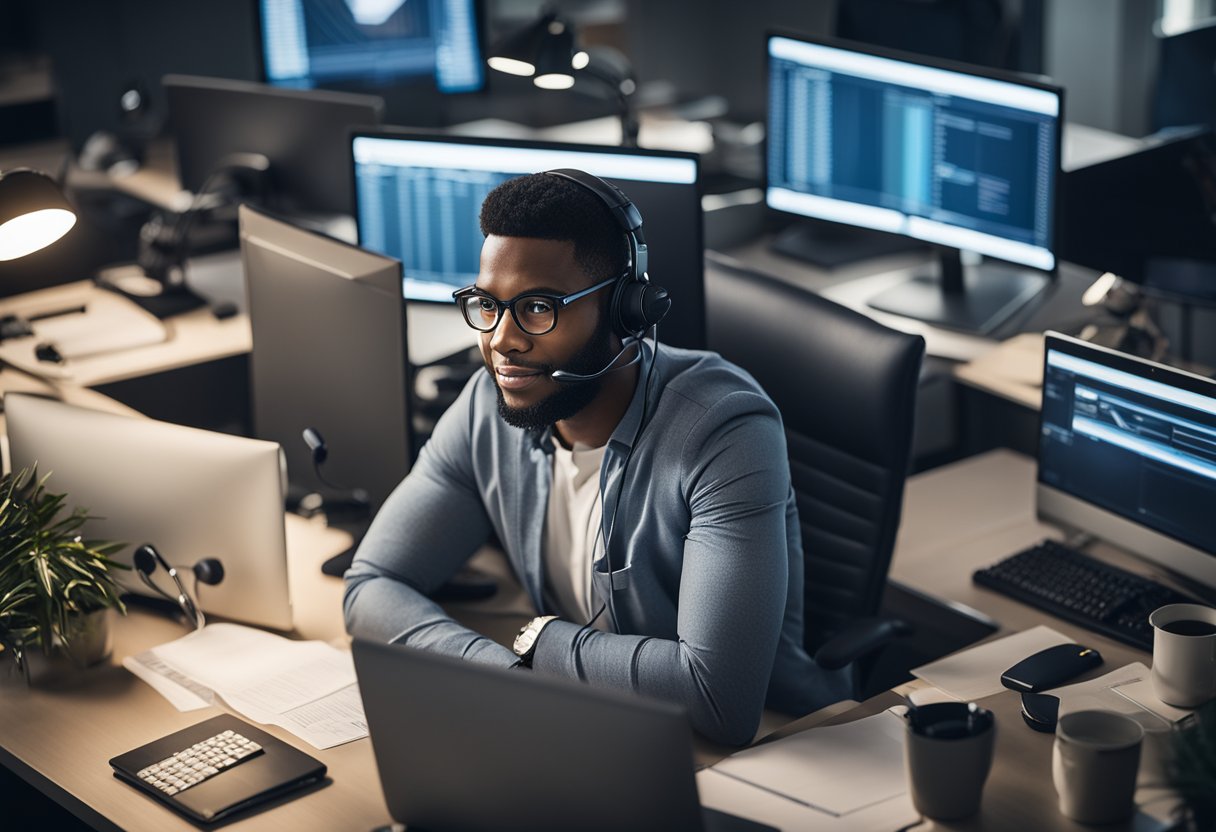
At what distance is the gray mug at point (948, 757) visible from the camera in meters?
1.53

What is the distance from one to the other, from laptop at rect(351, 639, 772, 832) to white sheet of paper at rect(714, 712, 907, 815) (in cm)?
10

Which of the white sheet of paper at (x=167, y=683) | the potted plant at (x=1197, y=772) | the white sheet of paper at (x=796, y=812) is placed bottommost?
the white sheet of paper at (x=167, y=683)

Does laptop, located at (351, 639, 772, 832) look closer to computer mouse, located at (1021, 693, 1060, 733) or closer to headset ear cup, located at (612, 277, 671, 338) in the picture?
computer mouse, located at (1021, 693, 1060, 733)

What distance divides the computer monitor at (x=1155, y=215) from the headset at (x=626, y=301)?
1.24m

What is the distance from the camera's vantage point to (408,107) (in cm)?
403

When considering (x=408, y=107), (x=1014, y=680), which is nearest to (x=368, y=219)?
(x=408, y=107)

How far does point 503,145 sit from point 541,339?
2.87ft

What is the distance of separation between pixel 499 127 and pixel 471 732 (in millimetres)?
2914

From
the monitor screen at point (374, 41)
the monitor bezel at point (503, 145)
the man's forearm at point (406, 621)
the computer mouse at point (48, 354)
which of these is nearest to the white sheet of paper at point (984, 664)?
the man's forearm at point (406, 621)

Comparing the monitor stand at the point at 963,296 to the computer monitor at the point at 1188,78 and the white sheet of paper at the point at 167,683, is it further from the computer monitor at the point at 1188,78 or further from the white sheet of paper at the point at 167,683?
the white sheet of paper at the point at 167,683

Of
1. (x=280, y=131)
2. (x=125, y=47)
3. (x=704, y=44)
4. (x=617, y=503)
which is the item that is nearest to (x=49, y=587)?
(x=617, y=503)

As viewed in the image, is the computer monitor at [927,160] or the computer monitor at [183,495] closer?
the computer monitor at [183,495]

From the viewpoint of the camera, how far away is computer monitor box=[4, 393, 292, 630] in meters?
2.07

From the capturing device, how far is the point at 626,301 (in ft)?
6.31
